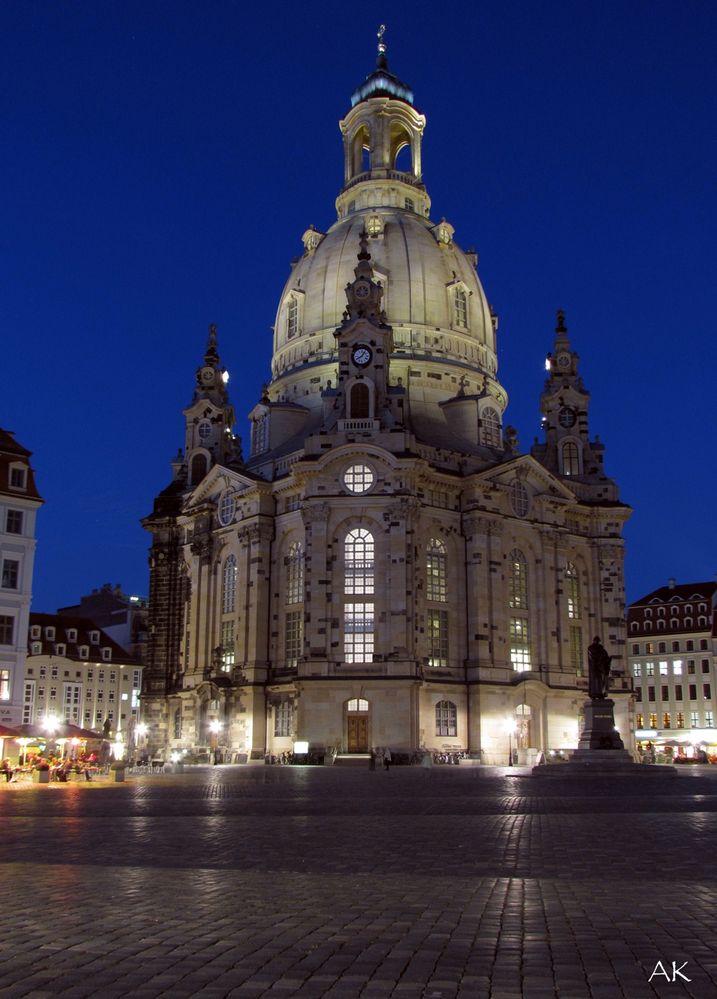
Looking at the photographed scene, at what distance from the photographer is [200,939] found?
941cm

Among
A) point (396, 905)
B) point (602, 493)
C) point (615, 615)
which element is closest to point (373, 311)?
point (602, 493)

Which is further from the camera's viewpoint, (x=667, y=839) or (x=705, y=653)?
(x=705, y=653)

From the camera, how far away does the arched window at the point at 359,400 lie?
3031 inches

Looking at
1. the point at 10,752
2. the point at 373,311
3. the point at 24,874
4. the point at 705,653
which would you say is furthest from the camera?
the point at 705,653

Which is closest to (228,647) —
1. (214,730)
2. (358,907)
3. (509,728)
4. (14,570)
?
(214,730)

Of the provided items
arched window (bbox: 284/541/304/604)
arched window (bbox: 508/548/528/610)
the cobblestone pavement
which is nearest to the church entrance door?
arched window (bbox: 284/541/304/604)

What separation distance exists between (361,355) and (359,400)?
3536 millimetres

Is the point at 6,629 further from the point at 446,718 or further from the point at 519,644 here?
the point at 519,644

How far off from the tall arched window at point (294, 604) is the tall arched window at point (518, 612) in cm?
1556

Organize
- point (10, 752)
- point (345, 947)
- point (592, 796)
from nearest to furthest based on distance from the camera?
1. point (345, 947)
2. point (592, 796)
3. point (10, 752)

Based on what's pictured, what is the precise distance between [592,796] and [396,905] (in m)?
25.0

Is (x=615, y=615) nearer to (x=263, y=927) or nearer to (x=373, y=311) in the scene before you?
(x=373, y=311)

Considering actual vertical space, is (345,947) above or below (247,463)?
below

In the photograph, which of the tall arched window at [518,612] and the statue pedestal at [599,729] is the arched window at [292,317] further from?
the statue pedestal at [599,729]
